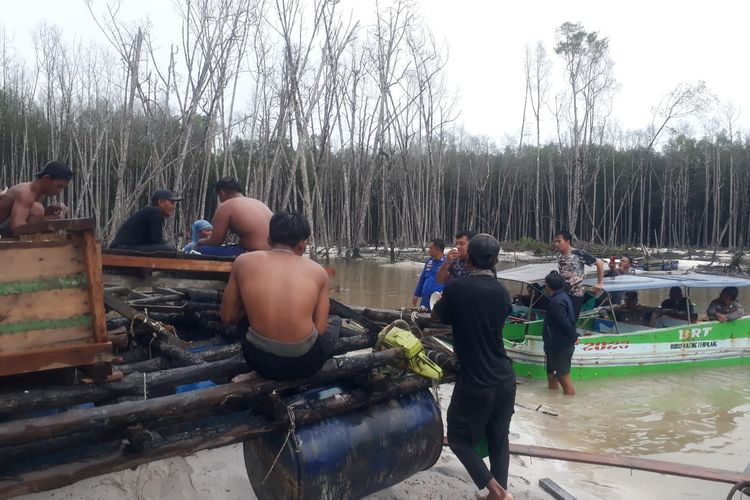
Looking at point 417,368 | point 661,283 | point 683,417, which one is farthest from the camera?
point 661,283

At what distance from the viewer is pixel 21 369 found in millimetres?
2248

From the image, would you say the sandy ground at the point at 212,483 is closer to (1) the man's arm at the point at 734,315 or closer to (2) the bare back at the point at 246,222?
(2) the bare back at the point at 246,222

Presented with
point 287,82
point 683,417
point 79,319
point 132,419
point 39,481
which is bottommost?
point 683,417

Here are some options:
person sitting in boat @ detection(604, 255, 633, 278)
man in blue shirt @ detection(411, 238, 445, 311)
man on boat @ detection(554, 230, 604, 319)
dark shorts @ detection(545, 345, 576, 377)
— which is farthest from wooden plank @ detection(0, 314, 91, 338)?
person sitting in boat @ detection(604, 255, 633, 278)

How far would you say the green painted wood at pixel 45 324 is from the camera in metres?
2.23

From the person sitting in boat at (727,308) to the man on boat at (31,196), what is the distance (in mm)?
8766

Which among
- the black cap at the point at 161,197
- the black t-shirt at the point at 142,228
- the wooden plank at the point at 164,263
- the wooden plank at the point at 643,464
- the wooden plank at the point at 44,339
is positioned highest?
the black cap at the point at 161,197

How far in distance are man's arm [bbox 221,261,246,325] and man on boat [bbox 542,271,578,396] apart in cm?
469

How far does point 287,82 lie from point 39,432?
16.5 meters

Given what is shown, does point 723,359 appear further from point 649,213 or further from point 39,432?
point 649,213

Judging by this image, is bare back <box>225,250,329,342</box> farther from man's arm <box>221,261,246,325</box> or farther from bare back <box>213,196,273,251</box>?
bare back <box>213,196,273,251</box>

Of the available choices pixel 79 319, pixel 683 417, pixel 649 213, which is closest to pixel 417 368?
pixel 79 319

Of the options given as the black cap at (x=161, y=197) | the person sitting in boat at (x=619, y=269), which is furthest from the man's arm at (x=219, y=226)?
the person sitting in boat at (x=619, y=269)

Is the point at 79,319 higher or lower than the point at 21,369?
higher
